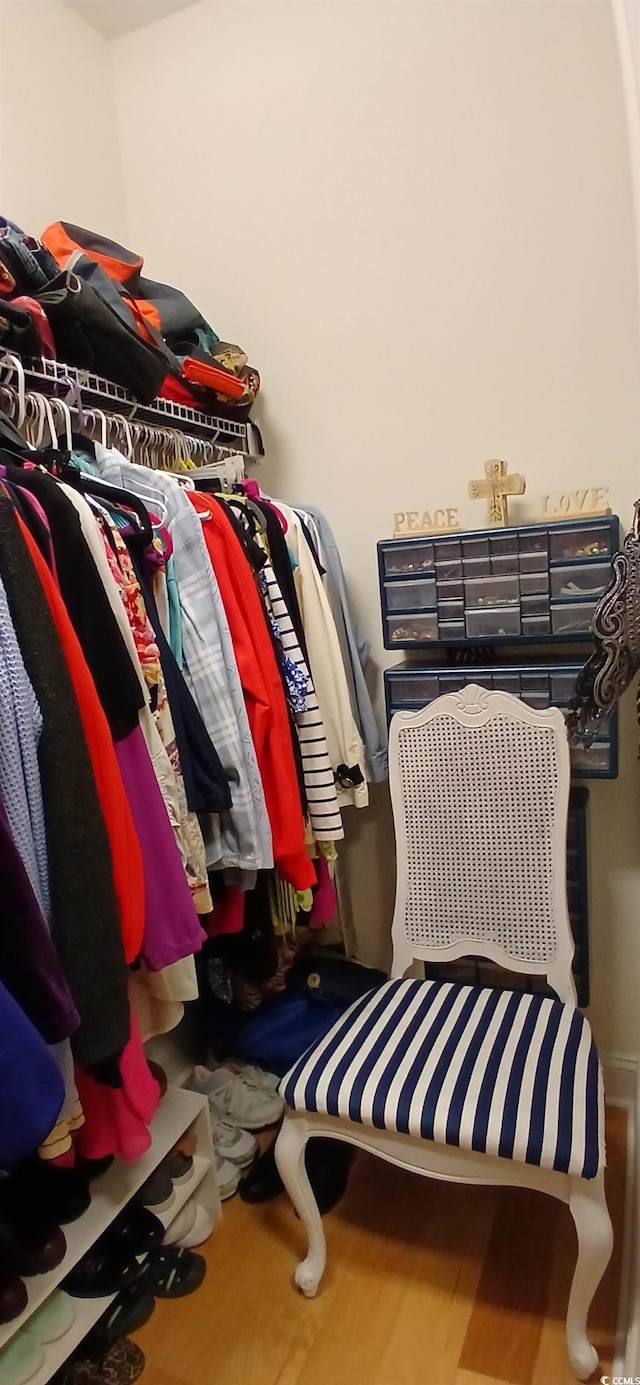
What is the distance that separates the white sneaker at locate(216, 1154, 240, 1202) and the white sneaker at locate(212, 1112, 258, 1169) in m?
0.01

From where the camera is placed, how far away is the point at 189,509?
50.5 inches

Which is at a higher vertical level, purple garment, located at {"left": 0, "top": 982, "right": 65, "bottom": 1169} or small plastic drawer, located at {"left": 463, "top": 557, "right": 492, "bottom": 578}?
small plastic drawer, located at {"left": 463, "top": 557, "right": 492, "bottom": 578}

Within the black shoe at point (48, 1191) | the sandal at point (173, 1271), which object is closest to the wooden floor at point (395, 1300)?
the sandal at point (173, 1271)

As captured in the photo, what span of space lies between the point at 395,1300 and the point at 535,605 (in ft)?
4.26

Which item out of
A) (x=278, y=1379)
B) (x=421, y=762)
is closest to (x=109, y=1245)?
(x=278, y=1379)

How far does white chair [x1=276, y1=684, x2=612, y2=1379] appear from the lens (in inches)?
45.1

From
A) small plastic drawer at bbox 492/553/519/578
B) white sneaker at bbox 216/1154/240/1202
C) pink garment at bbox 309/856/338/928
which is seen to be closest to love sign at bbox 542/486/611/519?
small plastic drawer at bbox 492/553/519/578

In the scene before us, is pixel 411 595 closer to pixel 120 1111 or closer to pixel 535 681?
pixel 535 681

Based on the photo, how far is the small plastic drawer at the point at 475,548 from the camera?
1588 millimetres

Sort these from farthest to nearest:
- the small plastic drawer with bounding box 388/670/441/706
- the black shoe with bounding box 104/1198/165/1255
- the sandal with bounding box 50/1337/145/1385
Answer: the small plastic drawer with bounding box 388/670/441/706, the black shoe with bounding box 104/1198/165/1255, the sandal with bounding box 50/1337/145/1385

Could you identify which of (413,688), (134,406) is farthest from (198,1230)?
(134,406)

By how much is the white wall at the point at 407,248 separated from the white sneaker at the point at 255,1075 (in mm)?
Answer: 474

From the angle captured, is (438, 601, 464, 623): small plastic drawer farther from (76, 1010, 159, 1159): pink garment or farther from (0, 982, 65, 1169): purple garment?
(0, 982, 65, 1169): purple garment

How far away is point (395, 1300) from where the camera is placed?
1.36m
